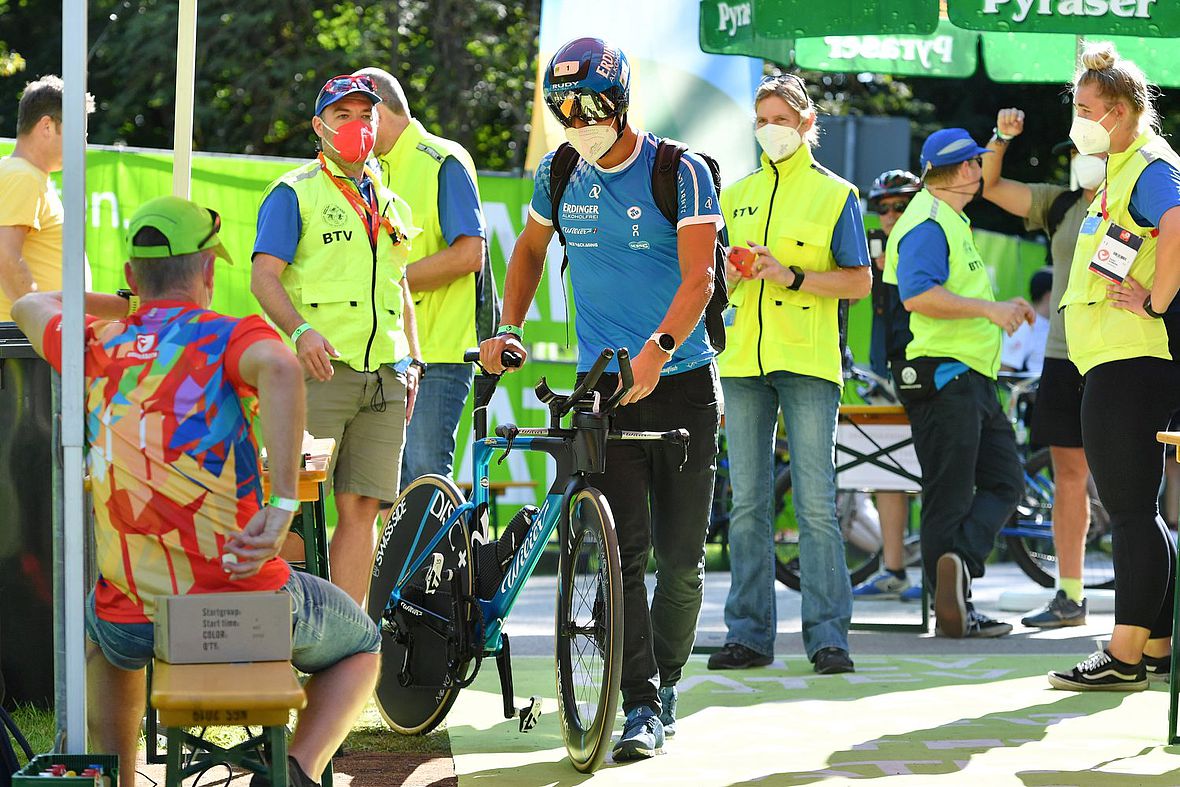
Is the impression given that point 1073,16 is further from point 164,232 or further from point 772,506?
point 164,232

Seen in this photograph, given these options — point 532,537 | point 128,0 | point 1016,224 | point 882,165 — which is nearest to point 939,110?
point 1016,224

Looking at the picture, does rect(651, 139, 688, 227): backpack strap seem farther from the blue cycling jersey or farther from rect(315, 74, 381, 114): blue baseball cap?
rect(315, 74, 381, 114): blue baseball cap

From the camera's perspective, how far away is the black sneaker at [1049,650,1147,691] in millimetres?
6500

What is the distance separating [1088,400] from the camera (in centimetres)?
646

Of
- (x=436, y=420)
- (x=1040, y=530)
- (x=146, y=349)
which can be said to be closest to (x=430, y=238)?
(x=436, y=420)

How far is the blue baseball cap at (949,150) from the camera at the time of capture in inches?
322

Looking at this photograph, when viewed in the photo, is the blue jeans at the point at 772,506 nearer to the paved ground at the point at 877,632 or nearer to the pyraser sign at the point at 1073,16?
the paved ground at the point at 877,632

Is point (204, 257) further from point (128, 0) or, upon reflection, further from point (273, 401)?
point (128, 0)

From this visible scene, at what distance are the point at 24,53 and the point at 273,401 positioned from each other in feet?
67.5

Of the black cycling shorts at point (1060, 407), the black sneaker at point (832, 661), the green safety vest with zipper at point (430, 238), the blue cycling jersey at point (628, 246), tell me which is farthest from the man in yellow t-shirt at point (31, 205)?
the black cycling shorts at point (1060, 407)

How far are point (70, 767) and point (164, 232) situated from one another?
3.76 feet

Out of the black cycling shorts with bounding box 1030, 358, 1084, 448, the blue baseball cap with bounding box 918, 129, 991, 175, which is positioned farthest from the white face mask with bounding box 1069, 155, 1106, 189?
the black cycling shorts with bounding box 1030, 358, 1084, 448

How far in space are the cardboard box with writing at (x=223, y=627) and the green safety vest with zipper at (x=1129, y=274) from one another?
3.76 m

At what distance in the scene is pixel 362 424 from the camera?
612cm
